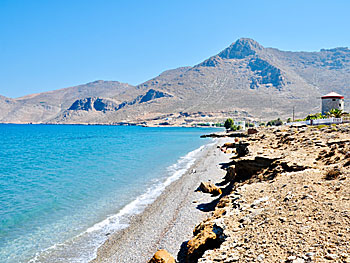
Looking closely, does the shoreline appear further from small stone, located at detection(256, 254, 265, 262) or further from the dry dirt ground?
small stone, located at detection(256, 254, 265, 262)

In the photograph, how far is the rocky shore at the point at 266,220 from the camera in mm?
5980

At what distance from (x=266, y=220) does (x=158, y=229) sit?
21.7ft

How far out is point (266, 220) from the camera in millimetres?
7305

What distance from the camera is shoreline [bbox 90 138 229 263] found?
1063 centimetres

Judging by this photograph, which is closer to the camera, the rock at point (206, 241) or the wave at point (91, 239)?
the rock at point (206, 241)

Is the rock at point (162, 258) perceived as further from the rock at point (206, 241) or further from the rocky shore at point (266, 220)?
the rock at point (206, 241)

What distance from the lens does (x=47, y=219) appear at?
14695mm

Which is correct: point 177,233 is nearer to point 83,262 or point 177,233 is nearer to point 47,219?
point 83,262

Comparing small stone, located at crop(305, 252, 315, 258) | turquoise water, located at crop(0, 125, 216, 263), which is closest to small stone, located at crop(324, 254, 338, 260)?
small stone, located at crop(305, 252, 315, 258)

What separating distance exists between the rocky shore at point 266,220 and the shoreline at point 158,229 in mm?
39

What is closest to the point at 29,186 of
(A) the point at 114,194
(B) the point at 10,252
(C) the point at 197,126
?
(A) the point at 114,194

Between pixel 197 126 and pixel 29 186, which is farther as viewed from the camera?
pixel 197 126

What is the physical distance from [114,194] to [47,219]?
5.27 meters

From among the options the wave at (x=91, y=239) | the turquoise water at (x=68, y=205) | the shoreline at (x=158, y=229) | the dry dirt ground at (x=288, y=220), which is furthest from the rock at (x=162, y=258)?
the turquoise water at (x=68, y=205)
